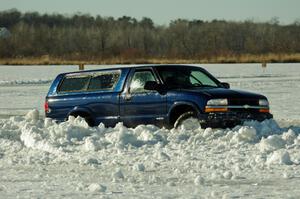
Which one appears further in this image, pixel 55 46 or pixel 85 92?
pixel 55 46

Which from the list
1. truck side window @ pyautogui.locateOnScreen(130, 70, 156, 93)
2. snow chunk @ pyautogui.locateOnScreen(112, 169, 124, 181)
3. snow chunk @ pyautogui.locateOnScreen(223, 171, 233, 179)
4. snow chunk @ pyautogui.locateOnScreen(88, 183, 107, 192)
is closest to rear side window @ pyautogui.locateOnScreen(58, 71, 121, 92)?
truck side window @ pyautogui.locateOnScreen(130, 70, 156, 93)

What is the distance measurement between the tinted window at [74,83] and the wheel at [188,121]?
8.33 ft

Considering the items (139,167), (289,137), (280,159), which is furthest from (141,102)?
(280,159)

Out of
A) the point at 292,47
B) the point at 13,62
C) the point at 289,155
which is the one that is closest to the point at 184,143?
the point at 289,155

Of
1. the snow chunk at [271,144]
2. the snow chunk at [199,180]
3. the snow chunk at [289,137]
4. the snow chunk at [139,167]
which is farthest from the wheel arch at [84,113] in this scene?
the snow chunk at [199,180]

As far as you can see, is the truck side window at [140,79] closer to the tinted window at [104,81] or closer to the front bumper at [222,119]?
the tinted window at [104,81]

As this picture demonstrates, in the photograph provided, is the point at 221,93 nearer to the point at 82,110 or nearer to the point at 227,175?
the point at 82,110

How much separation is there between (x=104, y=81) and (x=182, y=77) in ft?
5.29

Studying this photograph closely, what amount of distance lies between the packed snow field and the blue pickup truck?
0.35 metres

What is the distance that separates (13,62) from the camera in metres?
74.8

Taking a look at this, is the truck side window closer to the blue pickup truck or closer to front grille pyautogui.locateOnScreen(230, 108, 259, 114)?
the blue pickup truck

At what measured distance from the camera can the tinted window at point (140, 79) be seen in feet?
43.4

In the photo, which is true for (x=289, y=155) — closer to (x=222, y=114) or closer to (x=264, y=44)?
(x=222, y=114)

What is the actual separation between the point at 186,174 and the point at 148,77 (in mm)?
4809
